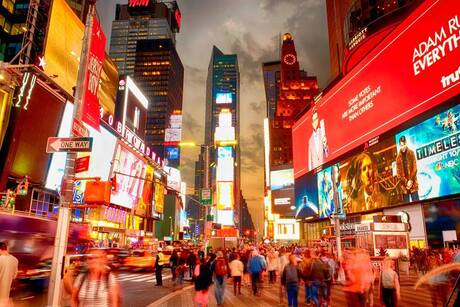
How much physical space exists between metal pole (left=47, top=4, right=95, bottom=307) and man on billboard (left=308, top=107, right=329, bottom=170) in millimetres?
50929

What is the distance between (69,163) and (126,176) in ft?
176

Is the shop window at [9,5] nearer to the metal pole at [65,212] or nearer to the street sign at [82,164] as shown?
the metal pole at [65,212]

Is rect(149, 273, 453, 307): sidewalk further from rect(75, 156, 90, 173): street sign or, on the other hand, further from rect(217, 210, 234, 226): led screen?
rect(217, 210, 234, 226): led screen

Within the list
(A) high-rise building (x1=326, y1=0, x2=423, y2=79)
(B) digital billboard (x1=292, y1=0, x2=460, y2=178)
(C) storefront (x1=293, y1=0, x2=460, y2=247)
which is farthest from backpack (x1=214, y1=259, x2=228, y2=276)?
(A) high-rise building (x1=326, y1=0, x2=423, y2=79)

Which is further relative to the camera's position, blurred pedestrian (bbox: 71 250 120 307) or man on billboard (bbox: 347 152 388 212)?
man on billboard (bbox: 347 152 388 212)

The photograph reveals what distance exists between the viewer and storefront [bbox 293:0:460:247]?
30.9 metres

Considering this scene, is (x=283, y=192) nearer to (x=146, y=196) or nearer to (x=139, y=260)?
(x=146, y=196)

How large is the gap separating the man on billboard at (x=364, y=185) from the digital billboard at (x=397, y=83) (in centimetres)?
248

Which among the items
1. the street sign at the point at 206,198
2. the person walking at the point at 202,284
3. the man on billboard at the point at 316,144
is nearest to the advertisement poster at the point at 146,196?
the man on billboard at the point at 316,144

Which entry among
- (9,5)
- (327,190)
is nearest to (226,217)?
(327,190)

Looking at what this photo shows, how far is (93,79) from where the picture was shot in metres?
9.36

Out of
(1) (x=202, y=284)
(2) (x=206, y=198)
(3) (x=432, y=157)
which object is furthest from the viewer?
(2) (x=206, y=198)

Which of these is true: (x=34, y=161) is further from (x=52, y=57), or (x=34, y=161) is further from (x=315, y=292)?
(x=315, y=292)

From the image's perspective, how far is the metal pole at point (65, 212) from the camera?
7773 mm
